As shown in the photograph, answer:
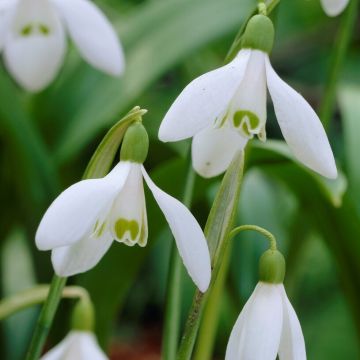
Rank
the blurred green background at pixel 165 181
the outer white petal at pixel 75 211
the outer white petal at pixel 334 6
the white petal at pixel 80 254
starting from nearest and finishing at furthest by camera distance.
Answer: the outer white petal at pixel 75 211
the white petal at pixel 80 254
the outer white petal at pixel 334 6
the blurred green background at pixel 165 181

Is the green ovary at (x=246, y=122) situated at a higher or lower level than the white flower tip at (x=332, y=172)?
higher

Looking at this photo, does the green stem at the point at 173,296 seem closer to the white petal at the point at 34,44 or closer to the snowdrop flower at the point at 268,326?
the snowdrop flower at the point at 268,326

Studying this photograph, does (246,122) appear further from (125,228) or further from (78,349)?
(78,349)

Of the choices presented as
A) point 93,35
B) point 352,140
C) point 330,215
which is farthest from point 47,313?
point 352,140

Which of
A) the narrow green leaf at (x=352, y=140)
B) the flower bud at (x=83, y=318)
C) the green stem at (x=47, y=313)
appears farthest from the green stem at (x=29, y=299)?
the narrow green leaf at (x=352, y=140)

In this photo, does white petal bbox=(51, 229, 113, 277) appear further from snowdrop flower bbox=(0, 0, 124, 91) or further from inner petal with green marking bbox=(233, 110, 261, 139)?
snowdrop flower bbox=(0, 0, 124, 91)
